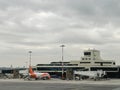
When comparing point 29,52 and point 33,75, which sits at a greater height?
point 29,52

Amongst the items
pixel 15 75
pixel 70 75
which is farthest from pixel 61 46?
pixel 15 75

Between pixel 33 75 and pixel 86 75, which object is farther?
pixel 86 75

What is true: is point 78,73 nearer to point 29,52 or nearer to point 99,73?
point 99,73

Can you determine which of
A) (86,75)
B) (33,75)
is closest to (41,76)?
(33,75)

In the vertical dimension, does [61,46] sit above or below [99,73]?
above

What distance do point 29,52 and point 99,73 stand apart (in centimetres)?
3801

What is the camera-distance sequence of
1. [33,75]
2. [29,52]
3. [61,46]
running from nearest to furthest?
[33,75] < [61,46] < [29,52]

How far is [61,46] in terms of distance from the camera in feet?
519

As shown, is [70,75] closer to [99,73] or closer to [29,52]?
[99,73]

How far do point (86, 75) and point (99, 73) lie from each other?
32.0 feet

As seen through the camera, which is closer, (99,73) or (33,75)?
(33,75)

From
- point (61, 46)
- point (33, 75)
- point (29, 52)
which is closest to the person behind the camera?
point (33, 75)

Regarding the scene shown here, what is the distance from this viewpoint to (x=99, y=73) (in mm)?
158750

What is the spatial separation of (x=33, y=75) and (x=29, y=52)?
2705cm
